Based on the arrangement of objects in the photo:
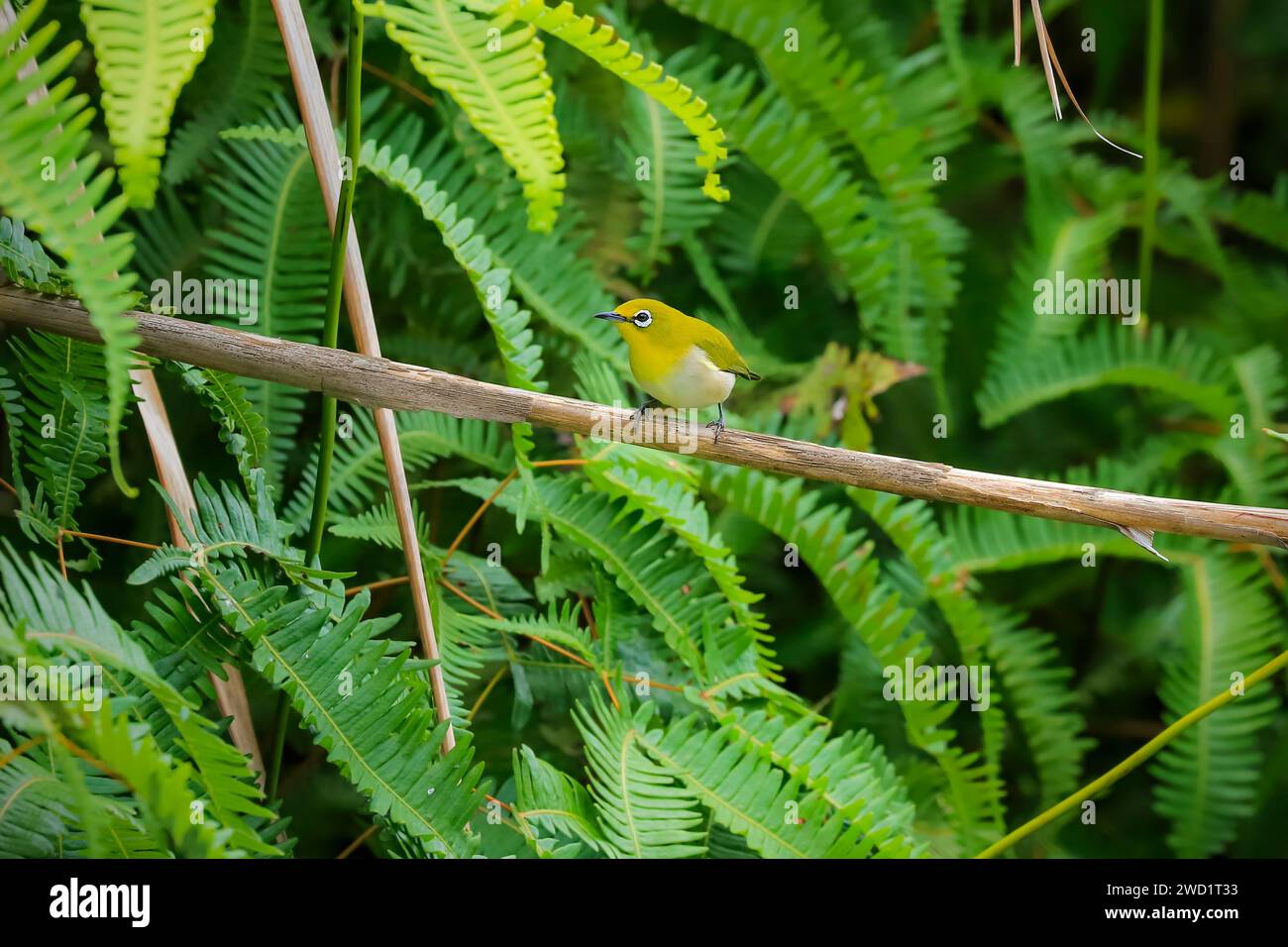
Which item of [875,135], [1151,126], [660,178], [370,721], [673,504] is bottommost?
[370,721]

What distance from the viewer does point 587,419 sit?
42.8 inches

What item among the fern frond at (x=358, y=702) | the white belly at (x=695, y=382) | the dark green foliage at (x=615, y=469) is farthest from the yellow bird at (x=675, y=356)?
the fern frond at (x=358, y=702)

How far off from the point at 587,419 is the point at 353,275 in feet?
1.21

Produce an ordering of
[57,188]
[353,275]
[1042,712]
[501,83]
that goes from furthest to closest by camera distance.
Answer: [1042,712] → [353,275] → [501,83] → [57,188]

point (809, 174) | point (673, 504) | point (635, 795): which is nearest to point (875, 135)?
point (809, 174)

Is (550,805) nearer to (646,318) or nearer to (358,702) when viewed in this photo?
(358,702)

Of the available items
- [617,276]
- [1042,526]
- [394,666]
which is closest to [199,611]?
[394,666]

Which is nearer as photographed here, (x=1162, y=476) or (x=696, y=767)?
(x=696, y=767)

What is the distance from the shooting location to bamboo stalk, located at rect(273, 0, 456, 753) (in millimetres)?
1146

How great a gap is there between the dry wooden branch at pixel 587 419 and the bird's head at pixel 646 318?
385 millimetres

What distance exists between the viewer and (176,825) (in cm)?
74

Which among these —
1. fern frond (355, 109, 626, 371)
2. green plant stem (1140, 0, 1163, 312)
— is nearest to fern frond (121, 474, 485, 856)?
fern frond (355, 109, 626, 371)
